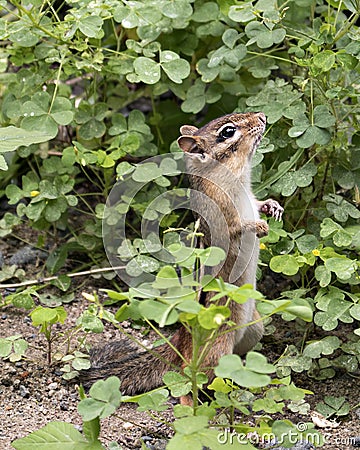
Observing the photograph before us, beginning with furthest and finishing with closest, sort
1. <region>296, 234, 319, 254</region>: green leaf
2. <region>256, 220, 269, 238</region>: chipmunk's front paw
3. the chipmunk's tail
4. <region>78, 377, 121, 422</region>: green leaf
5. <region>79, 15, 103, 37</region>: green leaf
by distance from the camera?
<region>79, 15, 103, 37</region>: green leaf, <region>296, 234, 319, 254</region>: green leaf, the chipmunk's tail, <region>256, 220, 269, 238</region>: chipmunk's front paw, <region>78, 377, 121, 422</region>: green leaf

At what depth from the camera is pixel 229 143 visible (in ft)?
9.68

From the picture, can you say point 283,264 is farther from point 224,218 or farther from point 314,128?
point 314,128

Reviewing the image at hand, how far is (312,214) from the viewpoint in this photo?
3.40m

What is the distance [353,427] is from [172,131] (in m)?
1.77

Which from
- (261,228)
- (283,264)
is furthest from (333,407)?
(261,228)

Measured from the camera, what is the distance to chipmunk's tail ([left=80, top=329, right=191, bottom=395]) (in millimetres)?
2932

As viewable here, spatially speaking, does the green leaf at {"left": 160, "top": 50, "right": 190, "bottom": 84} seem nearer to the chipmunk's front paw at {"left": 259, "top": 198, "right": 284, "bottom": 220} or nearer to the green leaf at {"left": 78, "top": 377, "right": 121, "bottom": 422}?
the chipmunk's front paw at {"left": 259, "top": 198, "right": 284, "bottom": 220}

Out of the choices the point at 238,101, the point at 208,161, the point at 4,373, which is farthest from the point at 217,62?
the point at 4,373

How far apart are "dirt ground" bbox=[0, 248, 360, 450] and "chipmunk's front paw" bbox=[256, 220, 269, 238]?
1.94 ft

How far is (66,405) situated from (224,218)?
0.82 meters

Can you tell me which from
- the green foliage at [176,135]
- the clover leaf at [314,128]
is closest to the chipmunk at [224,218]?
the green foliage at [176,135]

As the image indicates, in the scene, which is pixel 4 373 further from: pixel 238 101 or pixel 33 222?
pixel 238 101

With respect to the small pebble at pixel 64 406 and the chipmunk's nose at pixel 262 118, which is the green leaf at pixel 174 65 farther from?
the small pebble at pixel 64 406

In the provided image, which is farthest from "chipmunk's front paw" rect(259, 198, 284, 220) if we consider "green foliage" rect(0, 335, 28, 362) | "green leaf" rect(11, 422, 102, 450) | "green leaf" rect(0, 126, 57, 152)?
"green leaf" rect(11, 422, 102, 450)
